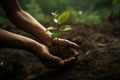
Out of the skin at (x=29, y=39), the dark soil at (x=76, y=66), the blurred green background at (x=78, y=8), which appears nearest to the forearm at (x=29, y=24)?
the skin at (x=29, y=39)

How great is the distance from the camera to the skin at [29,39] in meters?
2.26

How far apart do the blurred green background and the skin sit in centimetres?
253

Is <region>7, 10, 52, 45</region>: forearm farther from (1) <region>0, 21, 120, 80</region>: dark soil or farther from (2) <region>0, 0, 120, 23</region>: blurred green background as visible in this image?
(2) <region>0, 0, 120, 23</region>: blurred green background

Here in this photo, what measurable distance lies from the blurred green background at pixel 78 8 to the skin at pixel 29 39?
8.30ft

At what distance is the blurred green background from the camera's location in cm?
531

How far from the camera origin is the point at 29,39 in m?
2.38

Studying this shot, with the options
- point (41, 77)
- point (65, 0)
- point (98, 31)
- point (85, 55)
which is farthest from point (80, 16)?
point (41, 77)

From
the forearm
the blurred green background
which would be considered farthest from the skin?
the blurred green background

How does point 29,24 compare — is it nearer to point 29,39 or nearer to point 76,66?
point 29,39

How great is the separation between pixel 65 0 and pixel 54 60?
4165mm

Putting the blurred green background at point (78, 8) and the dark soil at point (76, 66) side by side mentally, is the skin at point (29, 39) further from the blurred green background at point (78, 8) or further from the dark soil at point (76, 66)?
the blurred green background at point (78, 8)

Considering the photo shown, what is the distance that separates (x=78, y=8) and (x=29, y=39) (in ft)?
13.8

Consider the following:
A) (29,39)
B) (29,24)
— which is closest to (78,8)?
(29,24)

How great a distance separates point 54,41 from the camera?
249 cm
